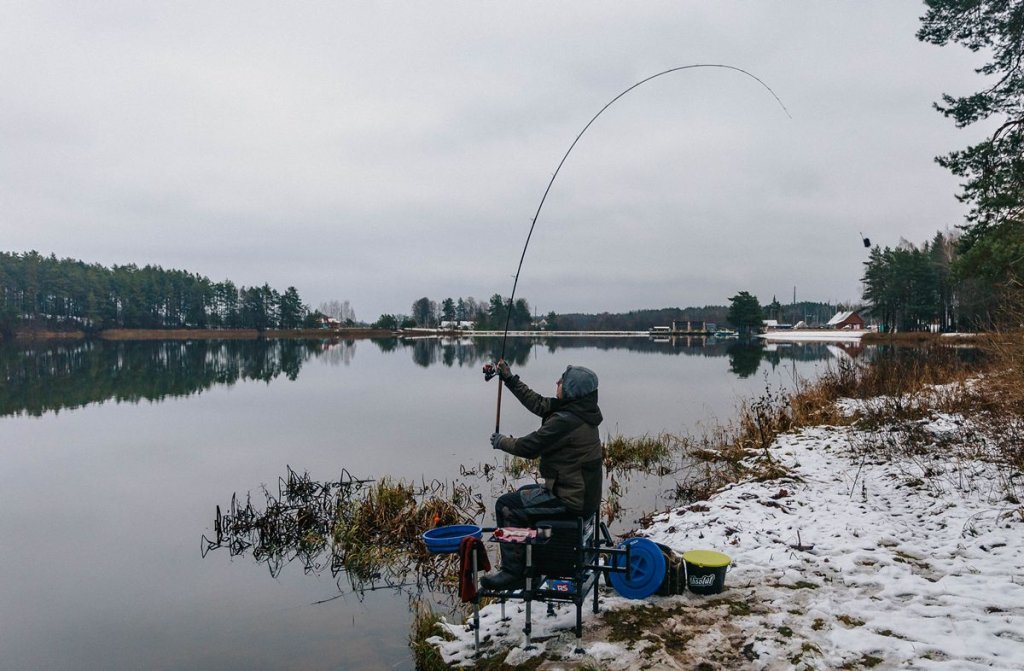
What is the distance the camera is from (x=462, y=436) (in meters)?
15.8

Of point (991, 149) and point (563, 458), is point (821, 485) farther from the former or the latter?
point (991, 149)

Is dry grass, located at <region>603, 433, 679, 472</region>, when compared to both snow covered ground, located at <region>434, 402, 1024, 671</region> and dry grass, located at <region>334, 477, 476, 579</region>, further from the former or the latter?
snow covered ground, located at <region>434, 402, 1024, 671</region>

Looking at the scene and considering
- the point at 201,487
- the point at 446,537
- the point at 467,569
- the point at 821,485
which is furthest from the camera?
the point at 201,487

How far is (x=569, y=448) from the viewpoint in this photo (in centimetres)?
442

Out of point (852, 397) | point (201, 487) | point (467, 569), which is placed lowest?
point (201, 487)

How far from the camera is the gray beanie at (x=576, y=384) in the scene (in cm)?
438

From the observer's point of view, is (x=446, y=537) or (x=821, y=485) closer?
(x=446, y=537)

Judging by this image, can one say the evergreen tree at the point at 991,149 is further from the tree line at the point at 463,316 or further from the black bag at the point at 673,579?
the tree line at the point at 463,316

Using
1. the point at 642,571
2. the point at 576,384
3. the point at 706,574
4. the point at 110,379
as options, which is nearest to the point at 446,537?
the point at 642,571

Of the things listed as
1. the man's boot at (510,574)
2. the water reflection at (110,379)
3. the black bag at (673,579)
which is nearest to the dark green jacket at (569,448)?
the man's boot at (510,574)

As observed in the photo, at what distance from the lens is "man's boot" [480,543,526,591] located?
4.35 meters

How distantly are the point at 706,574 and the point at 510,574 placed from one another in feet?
5.82

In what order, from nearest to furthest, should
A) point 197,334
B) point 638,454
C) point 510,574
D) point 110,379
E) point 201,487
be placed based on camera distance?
point 510,574 < point 201,487 < point 638,454 < point 110,379 < point 197,334

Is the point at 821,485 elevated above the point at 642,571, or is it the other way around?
the point at 642,571
